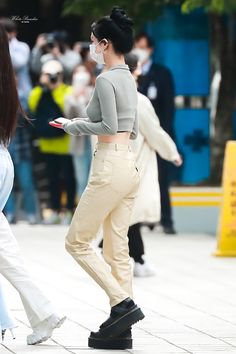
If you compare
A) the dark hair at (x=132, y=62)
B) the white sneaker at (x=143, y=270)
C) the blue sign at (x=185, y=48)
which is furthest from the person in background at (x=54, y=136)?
the dark hair at (x=132, y=62)

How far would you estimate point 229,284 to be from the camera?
11.4 meters

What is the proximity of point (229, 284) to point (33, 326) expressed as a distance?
12.0 feet

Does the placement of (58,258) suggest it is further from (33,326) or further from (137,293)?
(33,326)

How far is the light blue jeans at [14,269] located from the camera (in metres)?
7.89

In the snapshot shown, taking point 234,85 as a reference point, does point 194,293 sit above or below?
below

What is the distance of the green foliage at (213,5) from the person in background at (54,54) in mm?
2803

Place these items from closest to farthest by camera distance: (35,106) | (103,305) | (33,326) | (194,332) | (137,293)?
(33,326), (194,332), (103,305), (137,293), (35,106)

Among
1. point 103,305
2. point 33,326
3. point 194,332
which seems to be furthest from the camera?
point 103,305

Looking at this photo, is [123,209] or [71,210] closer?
[123,209]

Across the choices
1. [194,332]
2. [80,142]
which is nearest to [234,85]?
[80,142]

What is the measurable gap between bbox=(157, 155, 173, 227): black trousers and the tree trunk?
1.59 meters

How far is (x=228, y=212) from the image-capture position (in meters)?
13.9

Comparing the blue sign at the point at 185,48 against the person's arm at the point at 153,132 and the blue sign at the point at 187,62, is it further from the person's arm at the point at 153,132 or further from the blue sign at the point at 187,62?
the person's arm at the point at 153,132

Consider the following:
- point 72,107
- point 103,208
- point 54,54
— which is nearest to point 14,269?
point 103,208
